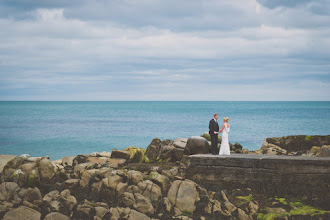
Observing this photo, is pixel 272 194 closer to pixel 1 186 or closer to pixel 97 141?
pixel 1 186

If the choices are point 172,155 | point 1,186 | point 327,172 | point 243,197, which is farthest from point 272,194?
point 1,186

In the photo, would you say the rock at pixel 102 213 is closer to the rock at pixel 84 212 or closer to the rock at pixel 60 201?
the rock at pixel 84 212

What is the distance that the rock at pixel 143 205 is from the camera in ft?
34.7

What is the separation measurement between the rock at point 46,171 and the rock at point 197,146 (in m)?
6.50

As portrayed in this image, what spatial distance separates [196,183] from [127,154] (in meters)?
4.69

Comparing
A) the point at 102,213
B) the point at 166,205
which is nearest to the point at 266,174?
the point at 166,205

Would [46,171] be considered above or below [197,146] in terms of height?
below

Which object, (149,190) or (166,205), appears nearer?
(166,205)

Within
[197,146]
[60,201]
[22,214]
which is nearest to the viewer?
[22,214]

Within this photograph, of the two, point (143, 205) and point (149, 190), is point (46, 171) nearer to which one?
point (149, 190)

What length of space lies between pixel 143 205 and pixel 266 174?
5.12 meters

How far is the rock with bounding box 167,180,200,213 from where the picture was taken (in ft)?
36.1

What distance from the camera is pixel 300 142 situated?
2123 centimetres

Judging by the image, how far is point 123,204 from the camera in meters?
10.9
